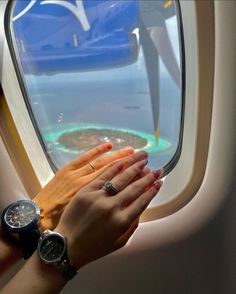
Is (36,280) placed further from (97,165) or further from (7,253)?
(97,165)

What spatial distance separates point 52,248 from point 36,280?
6cm

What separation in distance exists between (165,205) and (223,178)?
206 millimetres

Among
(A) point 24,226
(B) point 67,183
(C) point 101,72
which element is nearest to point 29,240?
(A) point 24,226

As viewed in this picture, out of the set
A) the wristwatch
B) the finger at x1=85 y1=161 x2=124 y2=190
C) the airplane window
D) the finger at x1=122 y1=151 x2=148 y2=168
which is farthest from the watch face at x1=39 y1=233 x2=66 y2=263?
the airplane window

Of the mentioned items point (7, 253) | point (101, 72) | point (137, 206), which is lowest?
point (7, 253)

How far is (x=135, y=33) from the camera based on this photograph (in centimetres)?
110

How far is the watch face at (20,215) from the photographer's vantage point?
32.0 inches

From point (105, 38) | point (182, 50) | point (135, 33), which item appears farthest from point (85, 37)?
point (182, 50)

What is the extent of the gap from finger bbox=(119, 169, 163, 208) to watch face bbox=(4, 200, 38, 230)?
26 centimetres

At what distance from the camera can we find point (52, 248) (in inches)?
24.8

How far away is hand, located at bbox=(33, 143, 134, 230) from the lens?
83cm

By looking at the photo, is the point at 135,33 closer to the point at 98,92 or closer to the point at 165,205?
the point at 98,92

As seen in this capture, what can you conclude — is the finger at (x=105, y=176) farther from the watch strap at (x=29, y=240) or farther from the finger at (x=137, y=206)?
the watch strap at (x=29, y=240)

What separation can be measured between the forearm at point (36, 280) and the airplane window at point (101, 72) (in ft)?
2.01
